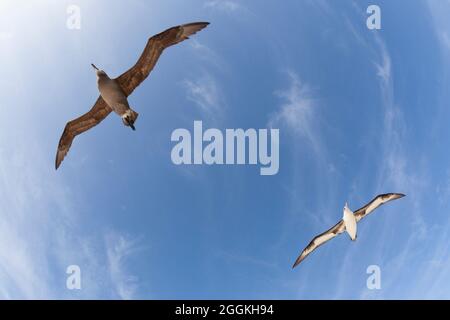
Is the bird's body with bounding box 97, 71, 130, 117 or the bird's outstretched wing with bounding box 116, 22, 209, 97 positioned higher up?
the bird's outstretched wing with bounding box 116, 22, 209, 97

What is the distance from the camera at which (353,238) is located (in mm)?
30656

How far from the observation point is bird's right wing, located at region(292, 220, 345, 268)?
31.9 metres

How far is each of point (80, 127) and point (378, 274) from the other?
55.6 feet

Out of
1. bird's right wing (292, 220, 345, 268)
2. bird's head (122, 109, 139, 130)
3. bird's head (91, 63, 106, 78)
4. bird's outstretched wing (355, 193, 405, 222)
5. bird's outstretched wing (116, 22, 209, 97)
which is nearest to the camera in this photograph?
bird's outstretched wing (116, 22, 209, 97)

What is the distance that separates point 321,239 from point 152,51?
1592 cm

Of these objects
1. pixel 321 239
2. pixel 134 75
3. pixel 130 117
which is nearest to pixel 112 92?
pixel 134 75

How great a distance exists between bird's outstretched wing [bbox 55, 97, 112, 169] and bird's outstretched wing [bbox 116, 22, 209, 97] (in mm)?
1786

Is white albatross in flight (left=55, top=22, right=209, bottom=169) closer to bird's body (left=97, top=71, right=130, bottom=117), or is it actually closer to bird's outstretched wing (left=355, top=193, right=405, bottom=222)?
bird's body (left=97, top=71, right=130, bottom=117)

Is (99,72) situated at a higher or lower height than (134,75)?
higher

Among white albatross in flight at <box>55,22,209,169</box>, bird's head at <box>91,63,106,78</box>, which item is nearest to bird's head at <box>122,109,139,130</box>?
white albatross in flight at <box>55,22,209,169</box>

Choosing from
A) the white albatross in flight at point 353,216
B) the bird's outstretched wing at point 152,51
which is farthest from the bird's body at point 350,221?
the bird's outstretched wing at point 152,51

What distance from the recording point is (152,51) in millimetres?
24641

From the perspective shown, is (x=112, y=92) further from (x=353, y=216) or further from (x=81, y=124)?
(x=353, y=216)
